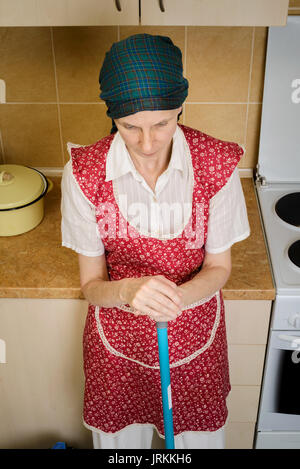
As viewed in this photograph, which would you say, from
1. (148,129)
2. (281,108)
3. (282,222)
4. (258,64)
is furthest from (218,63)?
(148,129)

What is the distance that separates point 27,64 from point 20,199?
0.45 meters

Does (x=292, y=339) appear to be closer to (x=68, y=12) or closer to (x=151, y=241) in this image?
(x=151, y=241)

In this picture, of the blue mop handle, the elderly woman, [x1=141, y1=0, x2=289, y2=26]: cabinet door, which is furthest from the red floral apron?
[x1=141, y1=0, x2=289, y2=26]: cabinet door

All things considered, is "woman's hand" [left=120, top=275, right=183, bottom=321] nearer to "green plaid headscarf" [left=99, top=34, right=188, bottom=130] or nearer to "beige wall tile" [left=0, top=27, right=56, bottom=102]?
"green plaid headscarf" [left=99, top=34, right=188, bottom=130]

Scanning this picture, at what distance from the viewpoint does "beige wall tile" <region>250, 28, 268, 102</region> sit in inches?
69.0

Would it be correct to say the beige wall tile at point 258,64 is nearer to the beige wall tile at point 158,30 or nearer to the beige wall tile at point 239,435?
the beige wall tile at point 158,30

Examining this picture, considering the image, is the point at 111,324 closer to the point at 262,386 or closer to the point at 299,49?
the point at 262,386

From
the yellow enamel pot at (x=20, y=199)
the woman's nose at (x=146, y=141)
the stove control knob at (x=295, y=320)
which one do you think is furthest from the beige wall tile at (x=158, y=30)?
the stove control knob at (x=295, y=320)

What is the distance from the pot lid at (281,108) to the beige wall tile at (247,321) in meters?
0.51

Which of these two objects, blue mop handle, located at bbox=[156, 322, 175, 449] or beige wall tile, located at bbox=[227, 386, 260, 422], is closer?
blue mop handle, located at bbox=[156, 322, 175, 449]

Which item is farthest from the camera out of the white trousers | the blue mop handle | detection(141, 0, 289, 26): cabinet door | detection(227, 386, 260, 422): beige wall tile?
detection(227, 386, 260, 422): beige wall tile

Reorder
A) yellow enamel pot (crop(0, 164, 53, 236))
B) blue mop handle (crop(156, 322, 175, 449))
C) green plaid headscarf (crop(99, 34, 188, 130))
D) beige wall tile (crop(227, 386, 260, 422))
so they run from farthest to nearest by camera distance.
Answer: beige wall tile (crop(227, 386, 260, 422)) → yellow enamel pot (crop(0, 164, 53, 236)) → blue mop handle (crop(156, 322, 175, 449)) → green plaid headscarf (crop(99, 34, 188, 130))

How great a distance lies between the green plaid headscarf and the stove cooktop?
0.67m
